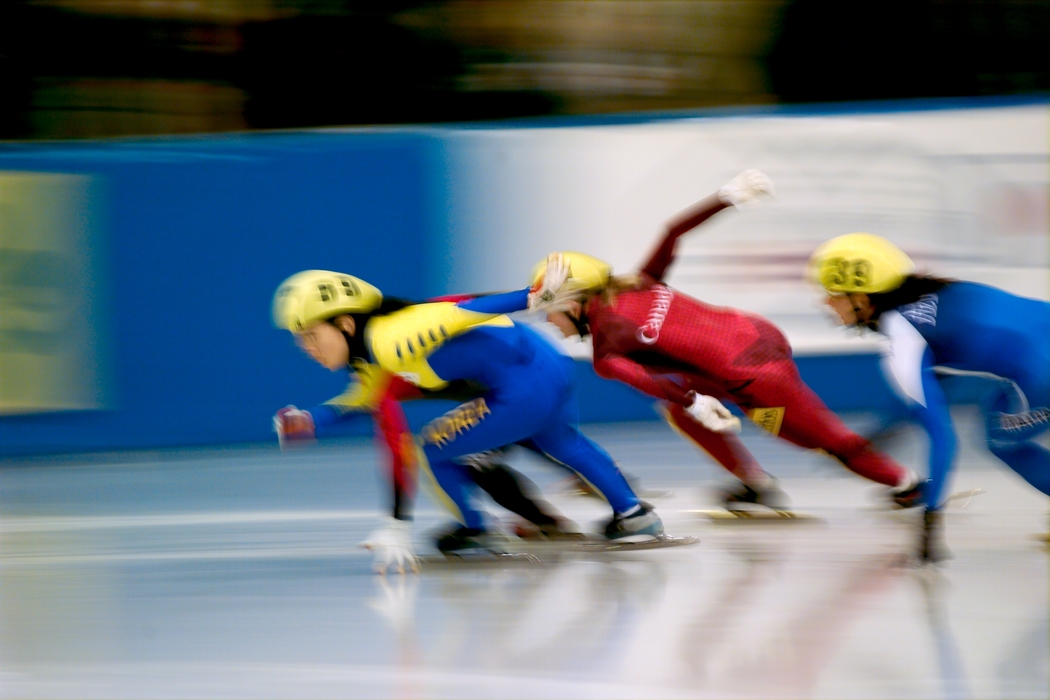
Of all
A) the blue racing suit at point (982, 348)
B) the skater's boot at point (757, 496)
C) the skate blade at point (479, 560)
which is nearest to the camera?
the blue racing suit at point (982, 348)

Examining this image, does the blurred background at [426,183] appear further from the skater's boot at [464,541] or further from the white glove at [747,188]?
the skater's boot at [464,541]

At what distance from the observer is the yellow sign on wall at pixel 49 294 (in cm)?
580

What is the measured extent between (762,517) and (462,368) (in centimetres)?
132

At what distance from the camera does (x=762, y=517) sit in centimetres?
A: 409

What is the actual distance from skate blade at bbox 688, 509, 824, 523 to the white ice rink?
67mm

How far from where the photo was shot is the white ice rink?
8.12 feet

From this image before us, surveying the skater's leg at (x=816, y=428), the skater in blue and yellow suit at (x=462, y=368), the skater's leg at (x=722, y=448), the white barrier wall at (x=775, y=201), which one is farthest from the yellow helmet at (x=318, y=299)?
the white barrier wall at (x=775, y=201)

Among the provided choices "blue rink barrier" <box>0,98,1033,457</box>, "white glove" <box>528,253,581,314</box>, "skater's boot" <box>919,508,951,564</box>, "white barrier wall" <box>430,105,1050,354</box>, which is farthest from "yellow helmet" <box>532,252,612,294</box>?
"blue rink barrier" <box>0,98,1033,457</box>

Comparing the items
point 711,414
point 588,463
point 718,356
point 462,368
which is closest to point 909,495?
point 718,356

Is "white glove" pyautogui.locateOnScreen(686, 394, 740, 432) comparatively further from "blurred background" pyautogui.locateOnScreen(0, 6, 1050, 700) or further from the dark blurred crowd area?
the dark blurred crowd area

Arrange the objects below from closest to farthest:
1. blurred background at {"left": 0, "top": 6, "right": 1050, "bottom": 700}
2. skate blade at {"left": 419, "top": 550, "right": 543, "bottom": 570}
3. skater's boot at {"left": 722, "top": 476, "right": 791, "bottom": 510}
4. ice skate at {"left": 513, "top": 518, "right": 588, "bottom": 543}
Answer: skate blade at {"left": 419, "top": 550, "right": 543, "bottom": 570}, ice skate at {"left": 513, "top": 518, "right": 588, "bottom": 543}, skater's boot at {"left": 722, "top": 476, "right": 791, "bottom": 510}, blurred background at {"left": 0, "top": 6, "right": 1050, "bottom": 700}

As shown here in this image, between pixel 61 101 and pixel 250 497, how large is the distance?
291 centimetres

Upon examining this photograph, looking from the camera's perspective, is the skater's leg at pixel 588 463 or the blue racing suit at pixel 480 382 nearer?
the blue racing suit at pixel 480 382

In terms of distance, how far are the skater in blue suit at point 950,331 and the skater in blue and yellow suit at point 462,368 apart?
37.0 inches
